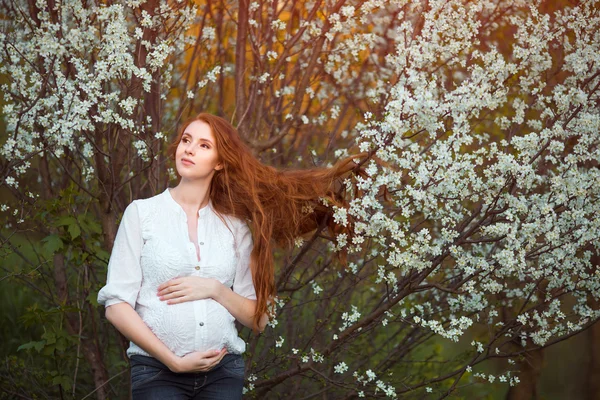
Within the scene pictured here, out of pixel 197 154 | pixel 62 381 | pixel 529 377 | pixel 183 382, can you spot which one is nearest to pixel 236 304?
pixel 183 382

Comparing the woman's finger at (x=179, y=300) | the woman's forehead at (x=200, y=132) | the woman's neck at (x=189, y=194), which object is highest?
the woman's forehead at (x=200, y=132)

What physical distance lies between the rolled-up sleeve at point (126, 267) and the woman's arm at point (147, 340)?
38mm

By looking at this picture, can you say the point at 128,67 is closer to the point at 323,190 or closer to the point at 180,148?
the point at 180,148

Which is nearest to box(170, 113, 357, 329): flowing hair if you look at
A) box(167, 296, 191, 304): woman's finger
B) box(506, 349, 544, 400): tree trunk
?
box(167, 296, 191, 304): woman's finger

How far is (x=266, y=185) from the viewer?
10.8ft

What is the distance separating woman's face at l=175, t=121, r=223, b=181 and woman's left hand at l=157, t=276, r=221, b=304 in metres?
0.43

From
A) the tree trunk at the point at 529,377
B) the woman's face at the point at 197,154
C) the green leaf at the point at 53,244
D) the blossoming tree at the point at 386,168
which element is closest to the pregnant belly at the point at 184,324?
the woman's face at the point at 197,154

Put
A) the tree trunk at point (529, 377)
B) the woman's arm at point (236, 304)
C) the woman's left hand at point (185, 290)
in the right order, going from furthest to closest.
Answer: the tree trunk at point (529, 377)
the woman's arm at point (236, 304)
the woman's left hand at point (185, 290)

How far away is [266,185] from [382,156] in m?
0.57

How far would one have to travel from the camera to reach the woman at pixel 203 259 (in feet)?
9.42

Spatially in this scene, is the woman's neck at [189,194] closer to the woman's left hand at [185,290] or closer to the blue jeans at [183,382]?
the woman's left hand at [185,290]

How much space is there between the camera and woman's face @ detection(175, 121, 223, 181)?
3082 mm

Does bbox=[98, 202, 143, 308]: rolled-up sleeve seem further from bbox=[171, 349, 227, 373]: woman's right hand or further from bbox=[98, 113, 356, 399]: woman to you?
bbox=[171, 349, 227, 373]: woman's right hand

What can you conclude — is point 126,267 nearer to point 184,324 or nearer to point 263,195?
point 184,324
